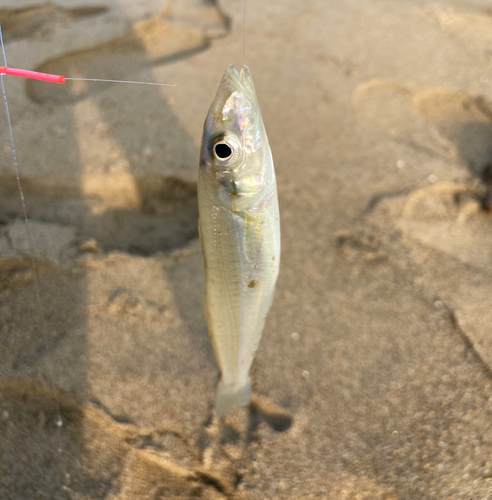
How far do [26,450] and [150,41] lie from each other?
4.30 meters

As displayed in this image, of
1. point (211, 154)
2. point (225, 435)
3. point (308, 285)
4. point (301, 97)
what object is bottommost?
point (225, 435)

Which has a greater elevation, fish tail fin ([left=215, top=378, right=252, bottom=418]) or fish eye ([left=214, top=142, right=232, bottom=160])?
fish eye ([left=214, top=142, right=232, bottom=160])

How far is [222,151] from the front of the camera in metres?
1.46

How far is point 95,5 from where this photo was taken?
4859 mm

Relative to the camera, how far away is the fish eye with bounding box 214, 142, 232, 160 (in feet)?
4.74

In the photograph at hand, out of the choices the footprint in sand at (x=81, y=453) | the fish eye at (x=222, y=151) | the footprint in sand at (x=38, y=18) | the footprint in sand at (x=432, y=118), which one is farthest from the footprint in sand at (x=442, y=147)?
the footprint in sand at (x=38, y=18)

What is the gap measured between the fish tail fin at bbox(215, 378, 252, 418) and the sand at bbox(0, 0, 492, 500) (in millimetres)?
52

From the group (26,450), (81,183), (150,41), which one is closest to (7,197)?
(81,183)

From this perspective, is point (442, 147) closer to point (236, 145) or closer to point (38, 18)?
point (236, 145)

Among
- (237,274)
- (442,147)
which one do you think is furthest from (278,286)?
(442,147)

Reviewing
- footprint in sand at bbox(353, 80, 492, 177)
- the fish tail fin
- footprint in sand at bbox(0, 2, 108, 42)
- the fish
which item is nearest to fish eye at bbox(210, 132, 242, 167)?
the fish

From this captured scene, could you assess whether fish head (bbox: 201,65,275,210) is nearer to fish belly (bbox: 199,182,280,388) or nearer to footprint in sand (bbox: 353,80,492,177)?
fish belly (bbox: 199,182,280,388)

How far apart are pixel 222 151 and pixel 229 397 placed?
1.40 meters

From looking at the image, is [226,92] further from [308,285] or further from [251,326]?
[308,285]
